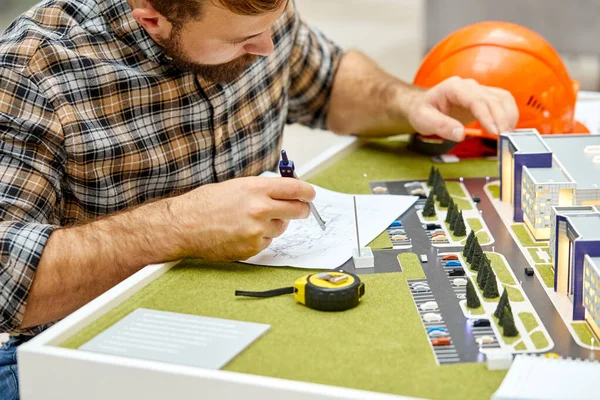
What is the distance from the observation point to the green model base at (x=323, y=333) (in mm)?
925

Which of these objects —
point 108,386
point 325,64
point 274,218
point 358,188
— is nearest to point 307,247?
point 274,218

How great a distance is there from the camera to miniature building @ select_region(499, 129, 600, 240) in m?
1.31

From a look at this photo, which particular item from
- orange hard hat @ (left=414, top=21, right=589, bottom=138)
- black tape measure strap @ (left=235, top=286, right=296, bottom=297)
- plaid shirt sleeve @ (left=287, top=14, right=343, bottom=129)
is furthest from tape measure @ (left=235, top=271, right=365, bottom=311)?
plaid shirt sleeve @ (left=287, top=14, right=343, bottom=129)

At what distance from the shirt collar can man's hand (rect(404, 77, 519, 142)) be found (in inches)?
23.1

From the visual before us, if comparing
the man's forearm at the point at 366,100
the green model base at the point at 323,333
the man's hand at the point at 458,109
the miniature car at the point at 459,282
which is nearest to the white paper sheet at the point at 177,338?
the green model base at the point at 323,333

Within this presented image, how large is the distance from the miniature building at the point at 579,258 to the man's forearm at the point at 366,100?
697 mm

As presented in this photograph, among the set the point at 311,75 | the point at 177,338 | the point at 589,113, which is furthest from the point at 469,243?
the point at 589,113

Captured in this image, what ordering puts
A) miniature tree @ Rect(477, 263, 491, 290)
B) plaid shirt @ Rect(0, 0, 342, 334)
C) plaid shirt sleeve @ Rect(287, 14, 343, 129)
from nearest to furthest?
1. miniature tree @ Rect(477, 263, 491, 290)
2. plaid shirt @ Rect(0, 0, 342, 334)
3. plaid shirt sleeve @ Rect(287, 14, 343, 129)

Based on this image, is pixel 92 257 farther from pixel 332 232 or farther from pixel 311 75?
pixel 311 75

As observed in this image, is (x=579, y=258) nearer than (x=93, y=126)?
Yes

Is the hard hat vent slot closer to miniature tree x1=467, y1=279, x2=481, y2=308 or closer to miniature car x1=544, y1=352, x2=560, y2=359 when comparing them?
miniature tree x1=467, y1=279, x2=481, y2=308

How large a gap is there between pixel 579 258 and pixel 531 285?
0.13 metres

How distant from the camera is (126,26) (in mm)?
1431

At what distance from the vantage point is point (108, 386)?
0.96 m
